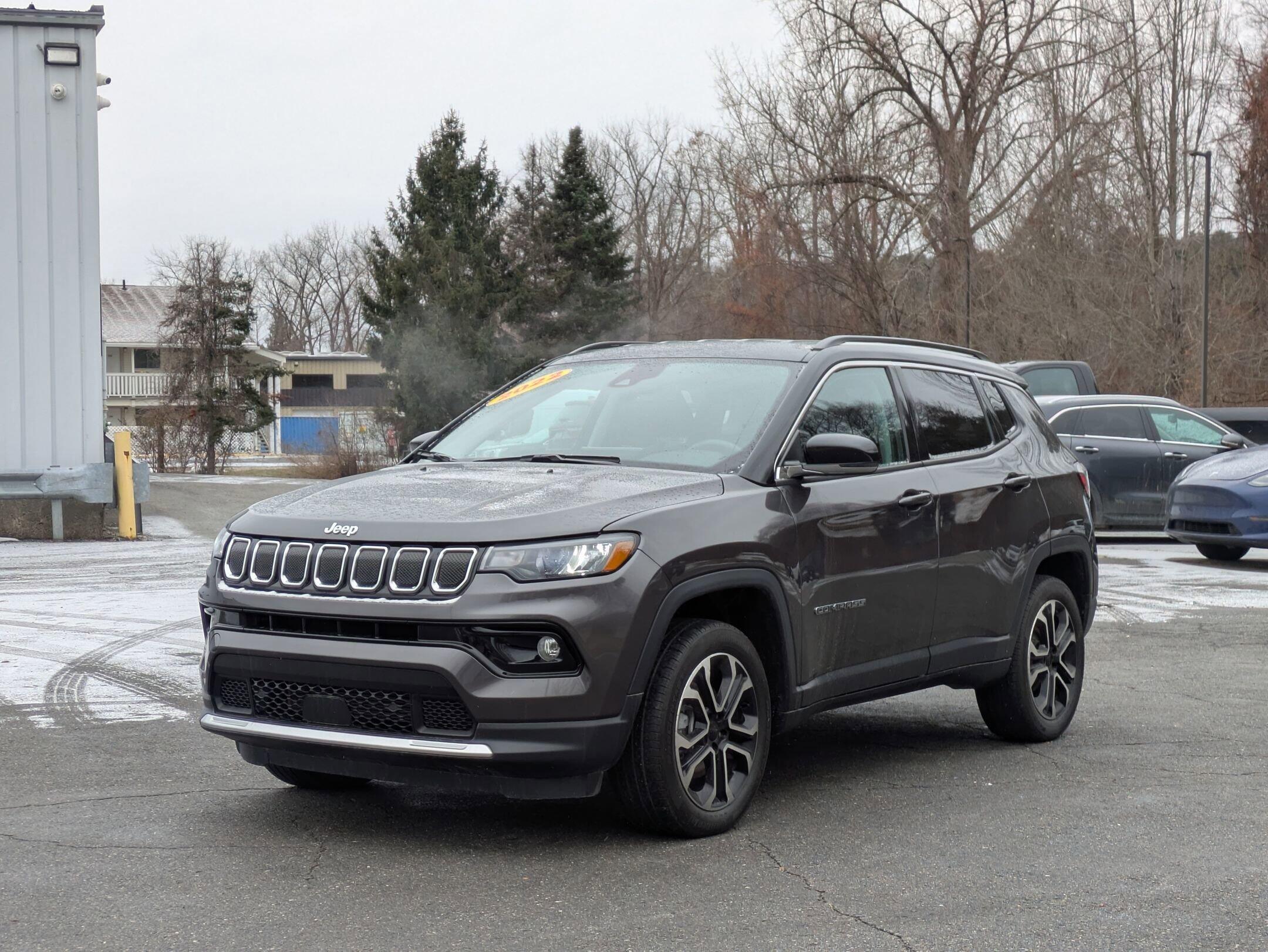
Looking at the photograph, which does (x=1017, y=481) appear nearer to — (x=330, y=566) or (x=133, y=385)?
(x=330, y=566)

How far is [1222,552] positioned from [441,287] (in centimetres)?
3219

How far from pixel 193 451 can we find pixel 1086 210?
25413 millimetres

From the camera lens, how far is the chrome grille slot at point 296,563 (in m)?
4.73

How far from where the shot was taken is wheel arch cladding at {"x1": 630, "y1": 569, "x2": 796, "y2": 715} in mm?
4926

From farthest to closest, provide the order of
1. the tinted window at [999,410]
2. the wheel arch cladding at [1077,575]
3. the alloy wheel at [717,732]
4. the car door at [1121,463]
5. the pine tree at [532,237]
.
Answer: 1. the pine tree at [532,237]
2. the car door at [1121,463]
3. the wheel arch cladding at [1077,575]
4. the tinted window at [999,410]
5. the alloy wheel at [717,732]

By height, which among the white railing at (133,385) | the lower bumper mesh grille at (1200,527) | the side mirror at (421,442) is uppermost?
the white railing at (133,385)

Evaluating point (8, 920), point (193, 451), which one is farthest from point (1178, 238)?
point (8, 920)

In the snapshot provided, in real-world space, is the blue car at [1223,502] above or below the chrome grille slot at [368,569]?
below

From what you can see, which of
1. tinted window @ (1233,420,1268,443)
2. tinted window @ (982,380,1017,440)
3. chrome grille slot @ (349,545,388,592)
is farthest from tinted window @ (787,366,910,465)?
tinted window @ (1233,420,1268,443)

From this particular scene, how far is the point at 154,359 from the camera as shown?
6375cm

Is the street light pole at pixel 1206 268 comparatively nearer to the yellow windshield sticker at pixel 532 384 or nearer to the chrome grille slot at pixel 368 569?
the yellow windshield sticker at pixel 532 384

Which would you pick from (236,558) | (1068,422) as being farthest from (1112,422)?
(236,558)

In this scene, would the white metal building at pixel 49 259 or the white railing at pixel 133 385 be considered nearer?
the white metal building at pixel 49 259

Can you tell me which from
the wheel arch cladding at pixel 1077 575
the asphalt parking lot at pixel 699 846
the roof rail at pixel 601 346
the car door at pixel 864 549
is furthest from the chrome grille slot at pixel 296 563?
the wheel arch cladding at pixel 1077 575
